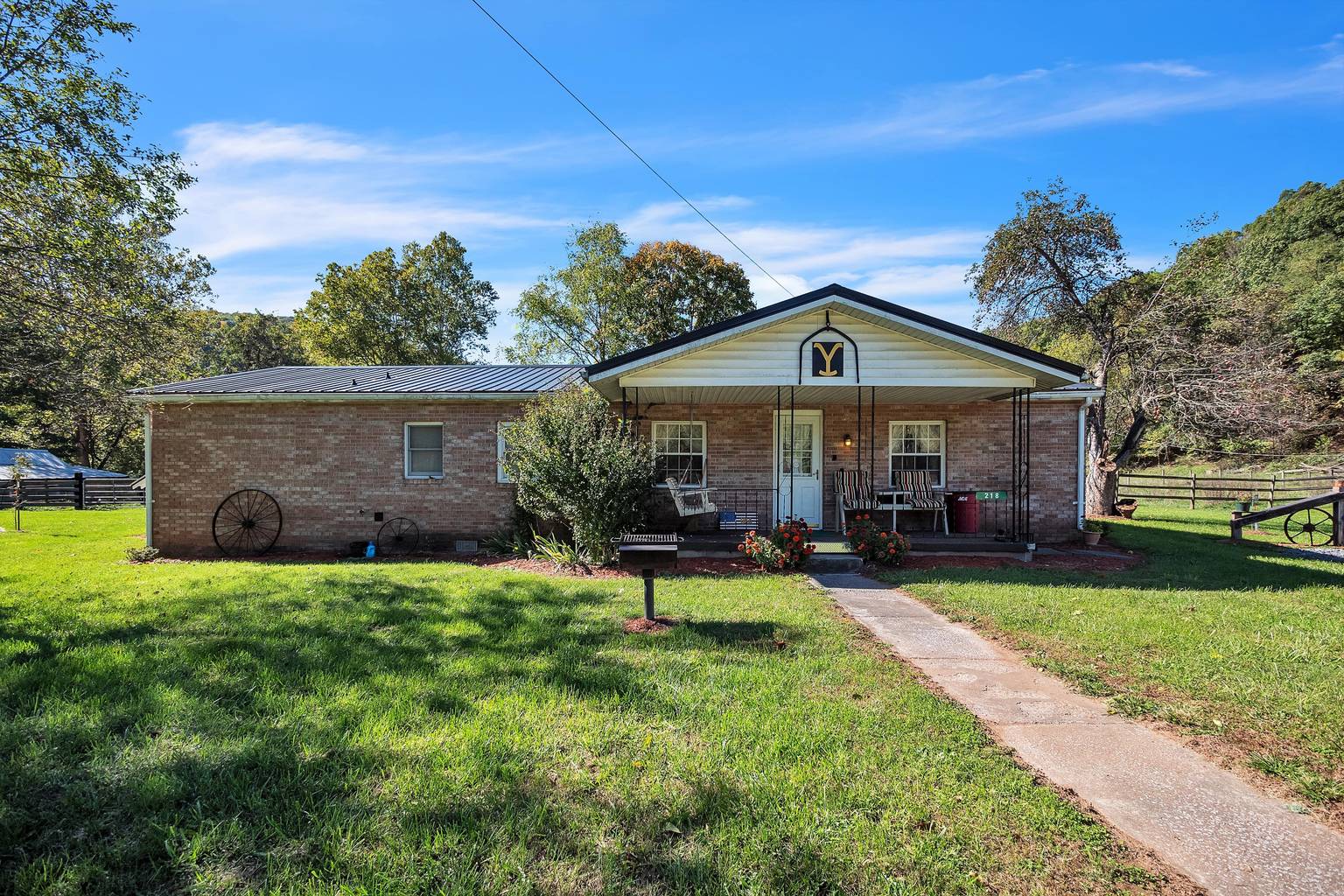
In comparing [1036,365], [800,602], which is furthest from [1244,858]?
[1036,365]

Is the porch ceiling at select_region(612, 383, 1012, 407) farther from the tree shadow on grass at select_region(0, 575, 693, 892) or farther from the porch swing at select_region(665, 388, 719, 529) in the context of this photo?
the tree shadow on grass at select_region(0, 575, 693, 892)

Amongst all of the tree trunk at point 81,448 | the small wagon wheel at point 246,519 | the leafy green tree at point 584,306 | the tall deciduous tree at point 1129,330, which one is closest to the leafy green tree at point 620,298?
the leafy green tree at point 584,306

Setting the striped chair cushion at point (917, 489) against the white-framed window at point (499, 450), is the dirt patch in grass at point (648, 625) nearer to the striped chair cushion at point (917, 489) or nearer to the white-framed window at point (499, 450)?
the white-framed window at point (499, 450)

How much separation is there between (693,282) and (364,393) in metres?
20.8

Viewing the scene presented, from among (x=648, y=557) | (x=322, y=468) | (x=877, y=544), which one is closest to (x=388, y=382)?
(x=322, y=468)

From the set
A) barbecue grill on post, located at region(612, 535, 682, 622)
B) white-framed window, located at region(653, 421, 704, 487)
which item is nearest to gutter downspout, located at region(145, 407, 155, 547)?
white-framed window, located at region(653, 421, 704, 487)

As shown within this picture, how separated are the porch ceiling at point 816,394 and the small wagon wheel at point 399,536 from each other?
4.78 meters

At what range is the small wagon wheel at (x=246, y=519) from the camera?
1251cm

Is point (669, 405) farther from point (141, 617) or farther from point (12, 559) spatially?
point (12, 559)

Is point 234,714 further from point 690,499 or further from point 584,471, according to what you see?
point 690,499

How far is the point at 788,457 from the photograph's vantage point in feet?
41.8

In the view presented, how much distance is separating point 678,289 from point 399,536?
21.0m

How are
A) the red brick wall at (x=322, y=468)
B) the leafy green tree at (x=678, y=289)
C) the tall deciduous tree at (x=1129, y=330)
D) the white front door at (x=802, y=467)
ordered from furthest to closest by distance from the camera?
the leafy green tree at (x=678, y=289) → the tall deciduous tree at (x=1129, y=330) → the white front door at (x=802, y=467) → the red brick wall at (x=322, y=468)

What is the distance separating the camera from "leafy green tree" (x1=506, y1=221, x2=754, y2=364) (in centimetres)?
2862
